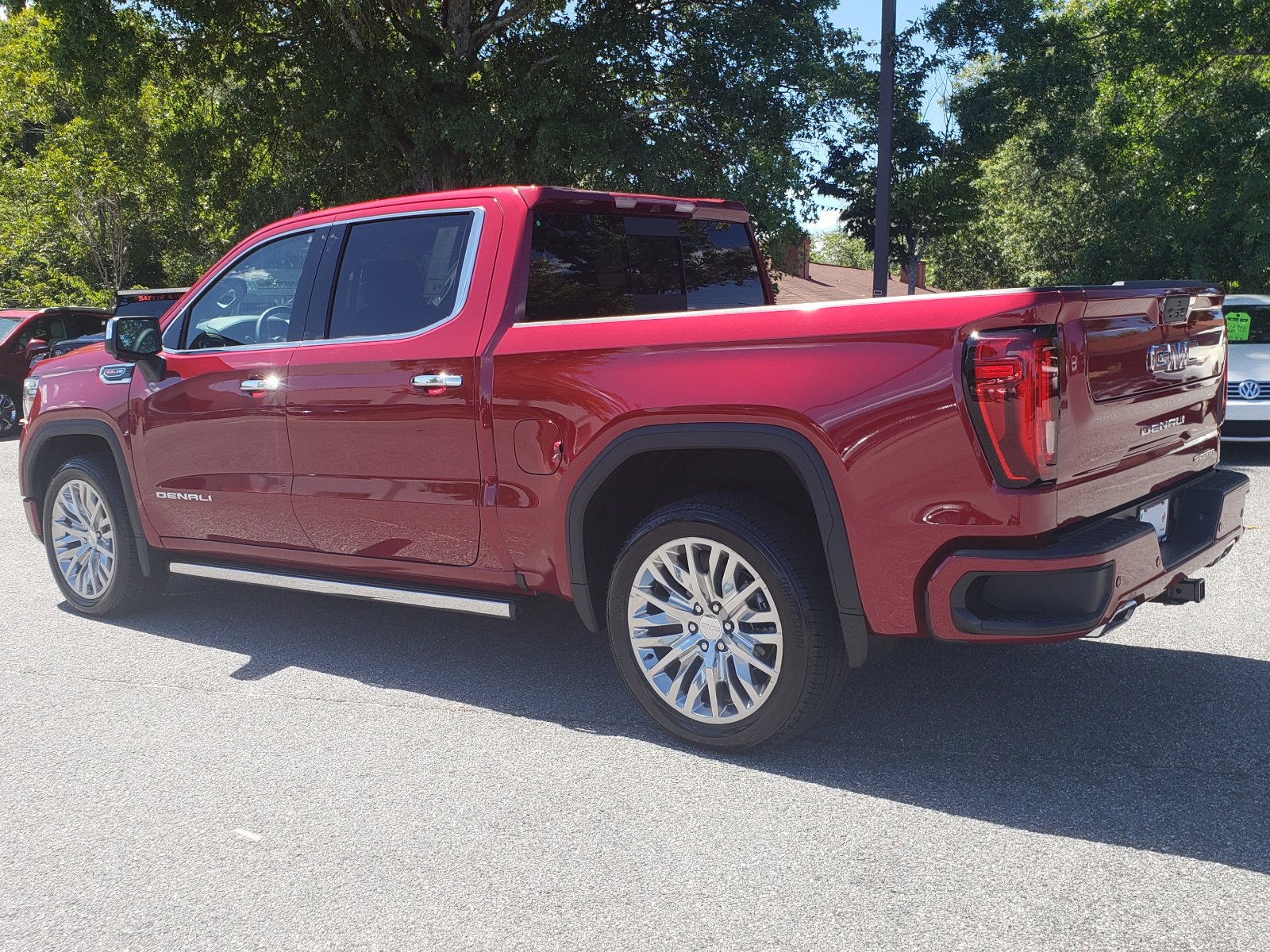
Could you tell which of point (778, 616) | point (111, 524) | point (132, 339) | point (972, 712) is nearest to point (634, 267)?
point (778, 616)

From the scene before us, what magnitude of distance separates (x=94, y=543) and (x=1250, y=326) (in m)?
9.75

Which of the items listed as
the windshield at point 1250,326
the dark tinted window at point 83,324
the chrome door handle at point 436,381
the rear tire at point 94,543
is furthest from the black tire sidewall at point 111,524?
the dark tinted window at point 83,324

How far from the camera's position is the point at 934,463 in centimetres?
333

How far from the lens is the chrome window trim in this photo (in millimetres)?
4465

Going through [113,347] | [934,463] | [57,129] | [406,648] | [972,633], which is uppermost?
[57,129]

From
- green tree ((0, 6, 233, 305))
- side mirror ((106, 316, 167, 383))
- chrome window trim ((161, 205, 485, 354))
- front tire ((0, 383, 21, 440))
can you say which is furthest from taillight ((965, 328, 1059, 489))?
green tree ((0, 6, 233, 305))

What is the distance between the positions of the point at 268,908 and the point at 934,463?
2.13 metres

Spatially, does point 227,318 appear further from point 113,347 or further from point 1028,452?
point 1028,452

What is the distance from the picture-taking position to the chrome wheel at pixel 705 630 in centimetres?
383

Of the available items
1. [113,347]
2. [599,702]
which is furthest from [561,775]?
[113,347]

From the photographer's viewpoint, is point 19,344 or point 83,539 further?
point 19,344

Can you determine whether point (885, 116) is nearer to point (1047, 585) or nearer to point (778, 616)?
point (778, 616)

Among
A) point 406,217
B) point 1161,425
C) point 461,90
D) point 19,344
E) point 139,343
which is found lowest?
point 19,344

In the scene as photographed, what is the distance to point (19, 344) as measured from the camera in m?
16.3
